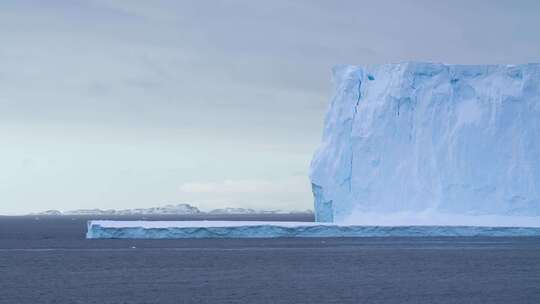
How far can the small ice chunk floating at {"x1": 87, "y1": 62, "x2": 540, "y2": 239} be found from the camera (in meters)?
27.8

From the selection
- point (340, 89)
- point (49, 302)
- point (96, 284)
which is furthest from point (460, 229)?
point (49, 302)

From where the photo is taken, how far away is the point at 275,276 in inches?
572

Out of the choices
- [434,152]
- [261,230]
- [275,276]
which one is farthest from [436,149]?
[275,276]

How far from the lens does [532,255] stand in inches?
784

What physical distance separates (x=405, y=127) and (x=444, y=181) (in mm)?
2386

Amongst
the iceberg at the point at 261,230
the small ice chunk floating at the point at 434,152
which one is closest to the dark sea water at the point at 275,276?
the iceberg at the point at 261,230

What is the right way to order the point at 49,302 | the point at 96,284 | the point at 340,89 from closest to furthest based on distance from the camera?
the point at 49,302 → the point at 96,284 → the point at 340,89

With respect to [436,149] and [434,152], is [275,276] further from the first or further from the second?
[436,149]

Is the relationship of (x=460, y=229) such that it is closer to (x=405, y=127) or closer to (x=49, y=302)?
(x=405, y=127)

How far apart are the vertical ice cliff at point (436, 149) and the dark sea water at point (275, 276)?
552cm

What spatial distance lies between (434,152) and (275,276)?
15.6 m

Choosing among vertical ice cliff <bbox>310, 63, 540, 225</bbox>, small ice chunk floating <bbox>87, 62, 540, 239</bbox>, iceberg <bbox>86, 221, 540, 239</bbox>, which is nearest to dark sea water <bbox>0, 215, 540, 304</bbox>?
iceberg <bbox>86, 221, 540, 239</bbox>

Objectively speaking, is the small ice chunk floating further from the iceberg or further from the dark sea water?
the dark sea water

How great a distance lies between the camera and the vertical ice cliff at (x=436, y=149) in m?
28.0
